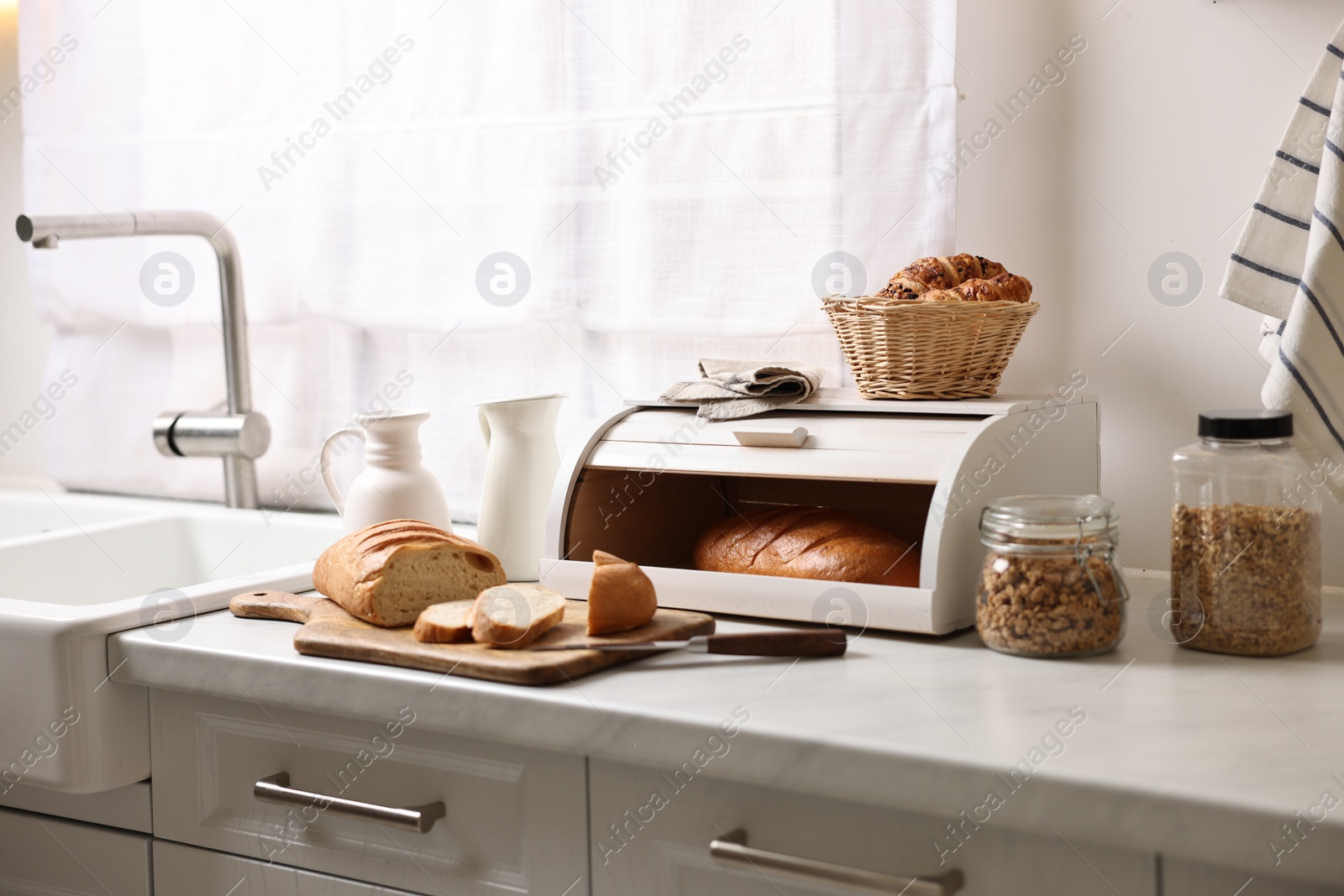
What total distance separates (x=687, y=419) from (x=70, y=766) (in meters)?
0.66

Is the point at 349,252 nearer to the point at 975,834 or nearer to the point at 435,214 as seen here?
the point at 435,214

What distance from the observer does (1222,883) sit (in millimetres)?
692

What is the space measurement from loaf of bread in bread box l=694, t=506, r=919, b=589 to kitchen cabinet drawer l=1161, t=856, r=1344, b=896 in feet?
1.38

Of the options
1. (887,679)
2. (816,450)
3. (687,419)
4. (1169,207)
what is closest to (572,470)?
(687,419)

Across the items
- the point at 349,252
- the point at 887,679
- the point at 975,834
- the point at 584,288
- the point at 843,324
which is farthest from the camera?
the point at 349,252

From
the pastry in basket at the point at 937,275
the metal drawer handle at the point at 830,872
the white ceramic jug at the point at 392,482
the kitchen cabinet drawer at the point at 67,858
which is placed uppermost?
the pastry in basket at the point at 937,275

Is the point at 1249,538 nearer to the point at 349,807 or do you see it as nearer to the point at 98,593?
the point at 349,807

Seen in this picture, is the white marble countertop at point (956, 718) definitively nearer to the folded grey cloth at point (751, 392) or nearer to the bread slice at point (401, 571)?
the bread slice at point (401, 571)

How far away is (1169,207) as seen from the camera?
124cm

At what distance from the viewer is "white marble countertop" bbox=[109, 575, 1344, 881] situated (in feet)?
2.23

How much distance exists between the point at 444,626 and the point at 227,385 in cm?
90

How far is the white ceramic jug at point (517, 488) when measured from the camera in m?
1.31

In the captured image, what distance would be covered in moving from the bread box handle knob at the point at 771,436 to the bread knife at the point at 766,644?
21 centimetres

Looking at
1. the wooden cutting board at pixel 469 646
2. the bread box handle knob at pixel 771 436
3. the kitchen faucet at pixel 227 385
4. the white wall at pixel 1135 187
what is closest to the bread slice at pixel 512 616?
the wooden cutting board at pixel 469 646
